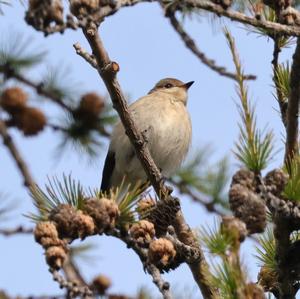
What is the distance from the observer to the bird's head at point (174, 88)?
6348 millimetres

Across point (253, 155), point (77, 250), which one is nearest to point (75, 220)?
point (253, 155)

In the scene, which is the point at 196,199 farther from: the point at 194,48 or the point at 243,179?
the point at 243,179

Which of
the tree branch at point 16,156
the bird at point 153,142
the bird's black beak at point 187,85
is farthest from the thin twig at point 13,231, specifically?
the bird's black beak at point 187,85

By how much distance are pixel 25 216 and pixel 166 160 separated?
327cm

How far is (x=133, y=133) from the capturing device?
3.37m

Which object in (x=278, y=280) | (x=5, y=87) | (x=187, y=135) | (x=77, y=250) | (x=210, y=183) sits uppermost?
(x=187, y=135)

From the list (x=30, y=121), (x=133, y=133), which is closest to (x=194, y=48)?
(x=133, y=133)

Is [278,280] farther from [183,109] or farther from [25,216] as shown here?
[183,109]

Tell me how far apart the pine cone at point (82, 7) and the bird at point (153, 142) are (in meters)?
3.10

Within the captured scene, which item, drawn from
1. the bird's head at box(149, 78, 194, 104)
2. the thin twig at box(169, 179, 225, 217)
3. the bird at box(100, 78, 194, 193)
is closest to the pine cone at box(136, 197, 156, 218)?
the thin twig at box(169, 179, 225, 217)

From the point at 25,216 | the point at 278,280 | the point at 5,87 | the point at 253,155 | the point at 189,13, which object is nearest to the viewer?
the point at 253,155

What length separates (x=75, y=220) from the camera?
7.15 ft

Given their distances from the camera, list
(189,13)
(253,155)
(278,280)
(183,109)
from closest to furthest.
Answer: (253,155) → (278,280) → (189,13) → (183,109)

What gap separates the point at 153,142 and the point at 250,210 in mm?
3631
